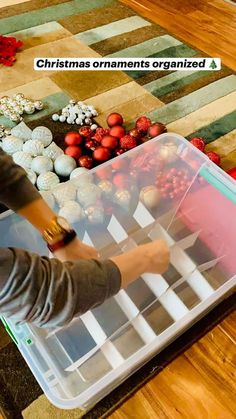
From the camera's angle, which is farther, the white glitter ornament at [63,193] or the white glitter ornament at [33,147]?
the white glitter ornament at [33,147]

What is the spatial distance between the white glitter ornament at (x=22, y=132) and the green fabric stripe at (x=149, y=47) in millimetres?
537

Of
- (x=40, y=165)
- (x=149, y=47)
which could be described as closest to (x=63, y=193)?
(x=40, y=165)

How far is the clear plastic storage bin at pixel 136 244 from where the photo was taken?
75 centimetres

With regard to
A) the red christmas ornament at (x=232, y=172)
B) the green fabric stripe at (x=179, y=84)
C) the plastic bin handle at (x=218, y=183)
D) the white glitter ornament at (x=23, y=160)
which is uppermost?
the green fabric stripe at (x=179, y=84)

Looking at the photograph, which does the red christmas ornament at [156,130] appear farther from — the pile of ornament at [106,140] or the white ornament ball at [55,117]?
the white ornament ball at [55,117]

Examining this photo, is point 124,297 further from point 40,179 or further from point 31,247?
point 40,179

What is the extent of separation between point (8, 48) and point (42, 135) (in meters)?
0.55

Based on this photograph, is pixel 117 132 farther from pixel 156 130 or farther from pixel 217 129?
pixel 217 129

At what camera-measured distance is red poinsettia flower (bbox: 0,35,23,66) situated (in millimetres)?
1436

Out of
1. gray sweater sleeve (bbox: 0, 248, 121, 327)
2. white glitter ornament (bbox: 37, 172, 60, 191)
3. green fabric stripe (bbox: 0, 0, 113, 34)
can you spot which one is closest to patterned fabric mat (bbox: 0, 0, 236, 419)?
green fabric stripe (bbox: 0, 0, 113, 34)

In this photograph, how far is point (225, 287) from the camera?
79 centimetres

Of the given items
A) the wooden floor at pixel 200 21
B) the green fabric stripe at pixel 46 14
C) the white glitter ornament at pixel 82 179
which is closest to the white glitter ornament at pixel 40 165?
the white glitter ornament at pixel 82 179

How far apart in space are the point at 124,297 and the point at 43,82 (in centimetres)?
85

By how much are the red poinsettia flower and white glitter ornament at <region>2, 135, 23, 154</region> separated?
470mm
